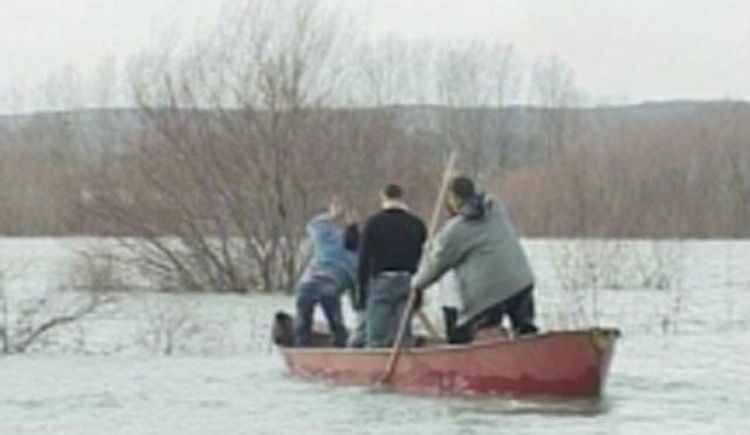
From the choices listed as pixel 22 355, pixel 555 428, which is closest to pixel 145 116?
pixel 22 355

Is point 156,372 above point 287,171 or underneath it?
underneath

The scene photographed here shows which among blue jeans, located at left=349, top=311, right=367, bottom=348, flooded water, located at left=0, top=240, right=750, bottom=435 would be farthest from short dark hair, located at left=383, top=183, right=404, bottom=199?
flooded water, located at left=0, top=240, right=750, bottom=435

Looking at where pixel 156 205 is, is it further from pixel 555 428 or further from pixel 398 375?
pixel 555 428

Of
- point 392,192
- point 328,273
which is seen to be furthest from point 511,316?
point 328,273

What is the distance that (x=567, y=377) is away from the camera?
51.8ft

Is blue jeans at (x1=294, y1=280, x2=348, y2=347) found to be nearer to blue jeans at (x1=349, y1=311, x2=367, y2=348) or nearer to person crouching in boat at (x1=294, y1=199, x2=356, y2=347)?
person crouching in boat at (x1=294, y1=199, x2=356, y2=347)

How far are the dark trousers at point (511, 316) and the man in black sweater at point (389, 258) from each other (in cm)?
77

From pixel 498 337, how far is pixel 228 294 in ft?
69.1

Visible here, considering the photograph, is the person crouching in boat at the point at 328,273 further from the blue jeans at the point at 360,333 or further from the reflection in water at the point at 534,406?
the reflection in water at the point at 534,406

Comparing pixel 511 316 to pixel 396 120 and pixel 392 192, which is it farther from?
pixel 396 120

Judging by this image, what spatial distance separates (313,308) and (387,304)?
2087 mm

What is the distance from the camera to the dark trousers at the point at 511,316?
1652cm

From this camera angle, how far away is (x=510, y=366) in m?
16.0

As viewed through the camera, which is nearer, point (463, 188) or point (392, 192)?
point (463, 188)
